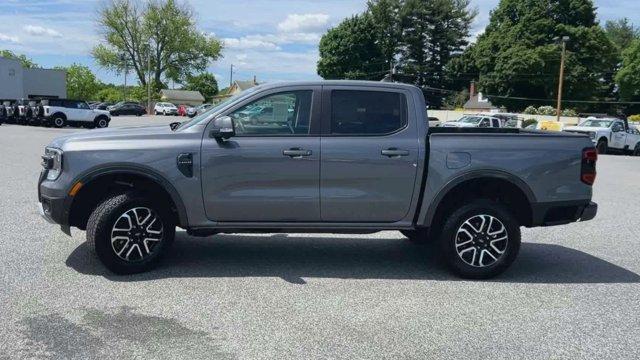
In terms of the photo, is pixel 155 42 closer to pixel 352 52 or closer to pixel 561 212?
pixel 352 52

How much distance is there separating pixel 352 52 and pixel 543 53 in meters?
28.5

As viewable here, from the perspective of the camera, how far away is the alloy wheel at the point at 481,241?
19.6ft

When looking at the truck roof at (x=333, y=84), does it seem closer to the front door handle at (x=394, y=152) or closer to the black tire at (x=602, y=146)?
the front door handle at (x=394, y=152)

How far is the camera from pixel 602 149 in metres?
28.1

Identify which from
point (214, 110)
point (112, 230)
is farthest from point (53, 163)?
point (214, 110)

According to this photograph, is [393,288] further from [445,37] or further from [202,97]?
[202,97]

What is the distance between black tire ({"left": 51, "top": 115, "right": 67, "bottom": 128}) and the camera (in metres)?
33.0

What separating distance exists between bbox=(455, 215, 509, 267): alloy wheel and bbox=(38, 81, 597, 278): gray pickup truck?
0.03ft

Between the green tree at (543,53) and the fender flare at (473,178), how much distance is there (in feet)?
197

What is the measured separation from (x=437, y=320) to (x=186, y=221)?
8.13ft

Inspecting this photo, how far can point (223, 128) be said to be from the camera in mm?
5551

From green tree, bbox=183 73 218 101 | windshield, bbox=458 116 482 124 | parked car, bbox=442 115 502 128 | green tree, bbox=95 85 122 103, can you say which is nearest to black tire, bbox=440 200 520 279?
parked car, bbox=442 115 502 128

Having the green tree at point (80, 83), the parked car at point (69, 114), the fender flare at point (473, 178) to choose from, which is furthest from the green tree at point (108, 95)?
the fender flare at point (473, 178)

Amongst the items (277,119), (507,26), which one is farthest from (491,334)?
(507,26)
